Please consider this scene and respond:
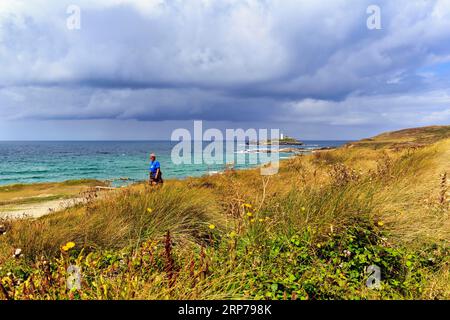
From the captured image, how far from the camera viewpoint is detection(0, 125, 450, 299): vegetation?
3.11 m

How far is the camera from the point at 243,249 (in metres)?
3.93

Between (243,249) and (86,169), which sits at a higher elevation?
(243,249)

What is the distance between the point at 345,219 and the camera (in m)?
4.50

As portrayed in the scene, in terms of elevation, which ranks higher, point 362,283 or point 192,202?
point 192,202

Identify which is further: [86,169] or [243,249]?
[86,169]

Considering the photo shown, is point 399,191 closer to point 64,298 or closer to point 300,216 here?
point 300,216

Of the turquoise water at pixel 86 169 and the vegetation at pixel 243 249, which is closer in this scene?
the vegetation at pixel 243 249

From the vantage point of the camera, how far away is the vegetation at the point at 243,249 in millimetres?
3105

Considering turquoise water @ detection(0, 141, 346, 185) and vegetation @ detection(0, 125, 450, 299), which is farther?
turquoise water @ detection(0, 141, 346, 185)
